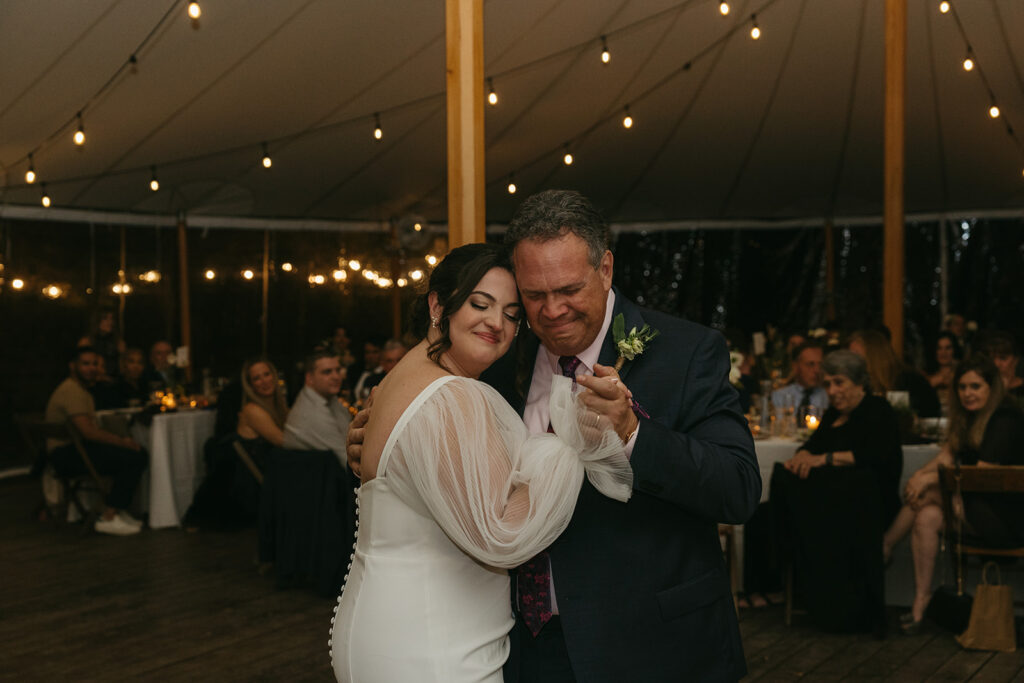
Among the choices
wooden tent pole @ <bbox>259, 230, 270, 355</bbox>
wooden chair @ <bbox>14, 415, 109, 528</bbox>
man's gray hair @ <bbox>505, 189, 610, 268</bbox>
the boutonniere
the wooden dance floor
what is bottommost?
the wooden dance floor

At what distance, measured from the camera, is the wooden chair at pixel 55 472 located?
649cm

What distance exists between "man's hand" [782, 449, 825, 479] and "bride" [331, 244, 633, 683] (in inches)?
112

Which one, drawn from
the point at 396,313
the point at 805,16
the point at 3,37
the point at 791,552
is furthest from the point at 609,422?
the point at 396,313

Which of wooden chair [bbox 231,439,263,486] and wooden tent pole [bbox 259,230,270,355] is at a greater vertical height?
wooden tent pole [bbox 259,230,270,355]

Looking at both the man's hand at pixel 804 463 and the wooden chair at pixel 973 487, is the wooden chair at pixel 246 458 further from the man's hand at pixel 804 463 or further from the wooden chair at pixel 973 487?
the wooden chair at pixel 973 487

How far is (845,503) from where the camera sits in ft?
13.8

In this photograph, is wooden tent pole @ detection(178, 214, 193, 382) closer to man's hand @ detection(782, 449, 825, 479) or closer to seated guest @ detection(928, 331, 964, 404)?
seated guest @ detection(928, 331, 964, 404)

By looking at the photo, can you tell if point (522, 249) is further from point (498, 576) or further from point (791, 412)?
point (791, 412)

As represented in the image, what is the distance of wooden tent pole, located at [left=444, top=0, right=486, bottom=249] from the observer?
4301 mm

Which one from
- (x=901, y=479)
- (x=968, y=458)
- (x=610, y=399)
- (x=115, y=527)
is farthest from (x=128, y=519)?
(x=610, y=399)

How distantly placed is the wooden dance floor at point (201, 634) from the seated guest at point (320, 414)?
2.47 ft

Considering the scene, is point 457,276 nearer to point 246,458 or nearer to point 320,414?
point 320,414

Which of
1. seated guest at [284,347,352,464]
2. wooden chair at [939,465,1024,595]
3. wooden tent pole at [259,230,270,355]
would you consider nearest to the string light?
wooden tent pole at [259,230,270,355]

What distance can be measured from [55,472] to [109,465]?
1.45 ft
